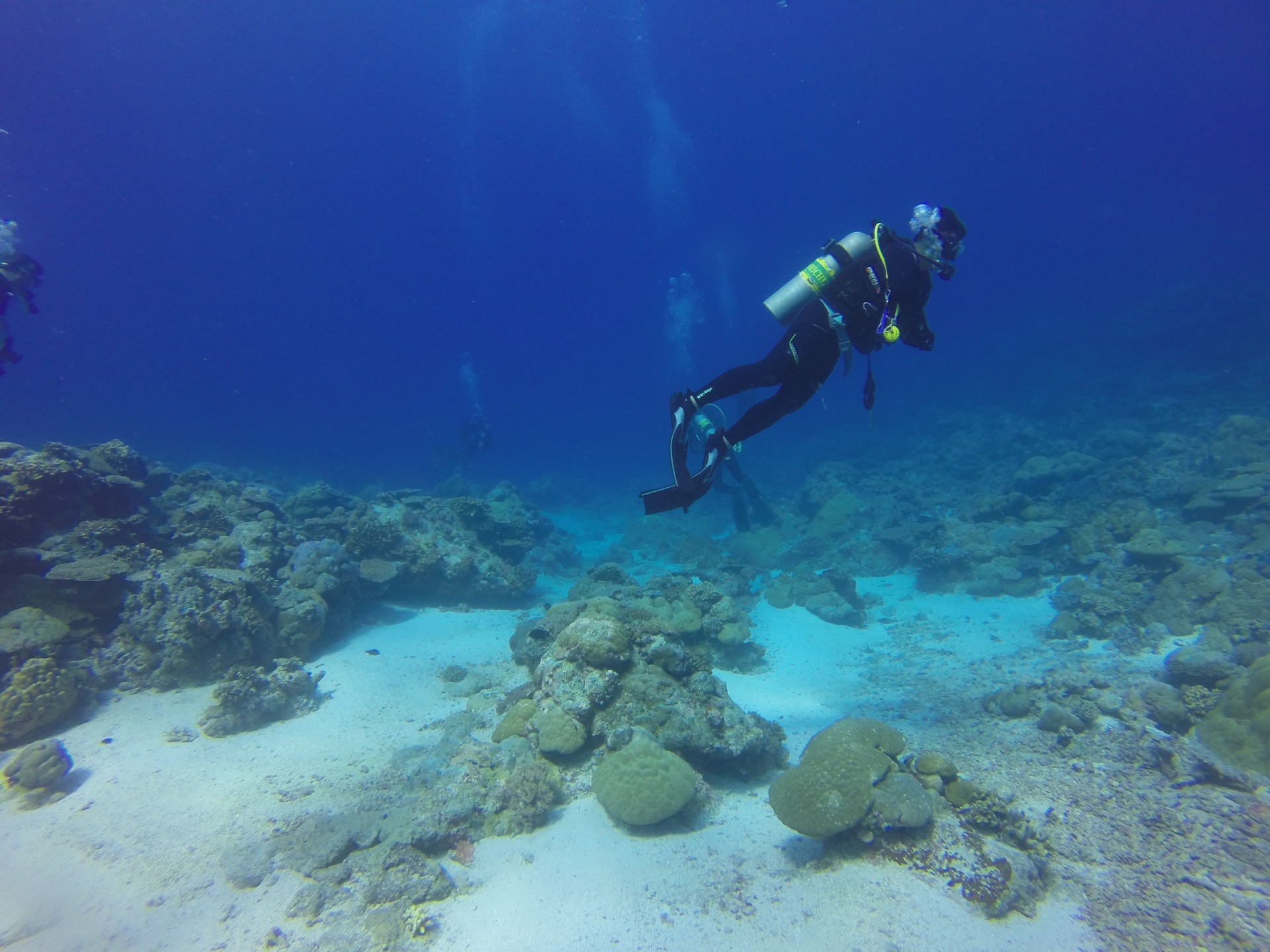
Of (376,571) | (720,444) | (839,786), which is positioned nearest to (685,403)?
(720,444)

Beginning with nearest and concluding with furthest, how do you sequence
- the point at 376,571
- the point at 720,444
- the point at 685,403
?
the point at 720,444 → the point at 685,403 → the point at 376,571

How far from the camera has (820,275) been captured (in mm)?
5961

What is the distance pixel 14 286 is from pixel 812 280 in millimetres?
17845

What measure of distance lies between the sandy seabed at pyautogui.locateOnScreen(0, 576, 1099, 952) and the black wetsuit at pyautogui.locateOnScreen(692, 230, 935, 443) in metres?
4.13

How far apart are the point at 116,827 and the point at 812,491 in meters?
17.4

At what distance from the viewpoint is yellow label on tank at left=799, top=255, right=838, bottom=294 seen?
19.5ft

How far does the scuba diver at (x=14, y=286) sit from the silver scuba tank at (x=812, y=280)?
52.6ft

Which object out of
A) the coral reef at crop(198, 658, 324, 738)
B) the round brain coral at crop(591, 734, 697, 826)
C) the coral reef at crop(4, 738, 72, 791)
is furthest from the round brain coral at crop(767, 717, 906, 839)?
the coral reef at crop(4, 738, 72, 791)

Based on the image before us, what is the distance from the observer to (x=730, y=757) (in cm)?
561

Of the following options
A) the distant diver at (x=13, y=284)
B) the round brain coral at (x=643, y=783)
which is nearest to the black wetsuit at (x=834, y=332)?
the round brain coral at (x=643, y=783)

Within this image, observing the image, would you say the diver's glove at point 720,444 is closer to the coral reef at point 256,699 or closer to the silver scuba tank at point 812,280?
the silver scuba tank at point 812,280

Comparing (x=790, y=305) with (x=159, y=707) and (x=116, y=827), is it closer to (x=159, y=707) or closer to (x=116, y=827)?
(x=116, y=827)

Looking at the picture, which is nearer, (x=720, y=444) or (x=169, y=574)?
(x=720, y=444)

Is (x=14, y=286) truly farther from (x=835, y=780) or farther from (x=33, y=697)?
(x=835, y=780)
